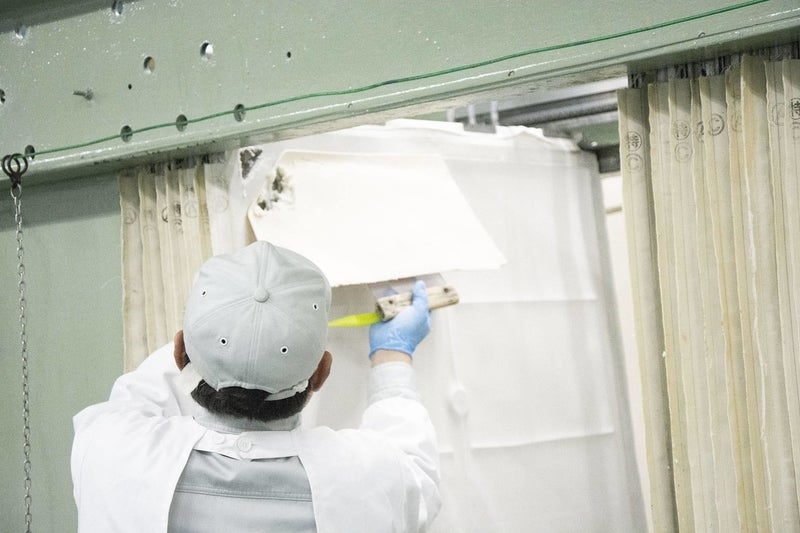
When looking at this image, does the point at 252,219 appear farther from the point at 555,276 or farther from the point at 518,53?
the point at 555,276

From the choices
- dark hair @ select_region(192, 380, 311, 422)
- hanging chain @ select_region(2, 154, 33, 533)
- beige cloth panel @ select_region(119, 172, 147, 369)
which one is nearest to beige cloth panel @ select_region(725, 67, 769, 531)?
dark hair @ select_region(192, 380, 311, 422)

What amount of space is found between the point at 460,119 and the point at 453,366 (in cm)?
107

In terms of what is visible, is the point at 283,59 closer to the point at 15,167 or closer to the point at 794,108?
the point at 15,167

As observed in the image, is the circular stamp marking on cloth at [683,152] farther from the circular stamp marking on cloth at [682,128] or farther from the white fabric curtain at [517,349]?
the white fabric curtain at [517,349]

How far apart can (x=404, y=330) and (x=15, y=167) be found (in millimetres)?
949

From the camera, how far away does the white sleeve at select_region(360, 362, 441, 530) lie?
1424 millimetres

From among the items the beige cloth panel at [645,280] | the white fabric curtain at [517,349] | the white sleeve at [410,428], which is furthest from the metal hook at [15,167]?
the beige cloth panel at [645,280]

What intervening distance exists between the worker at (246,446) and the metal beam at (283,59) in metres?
0.44

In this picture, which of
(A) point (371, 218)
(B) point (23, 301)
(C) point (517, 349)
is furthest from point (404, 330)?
(B) point (23, 301)

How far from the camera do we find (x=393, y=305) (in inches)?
69.9

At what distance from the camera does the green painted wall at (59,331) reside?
6.37ft

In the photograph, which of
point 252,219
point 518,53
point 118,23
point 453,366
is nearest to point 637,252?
point 518,53

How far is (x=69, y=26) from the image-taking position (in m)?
1.92

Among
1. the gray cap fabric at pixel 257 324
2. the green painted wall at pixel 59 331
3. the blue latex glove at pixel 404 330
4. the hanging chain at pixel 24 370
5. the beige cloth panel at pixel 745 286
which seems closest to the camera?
the gray cap fabric at pixel 257 324
